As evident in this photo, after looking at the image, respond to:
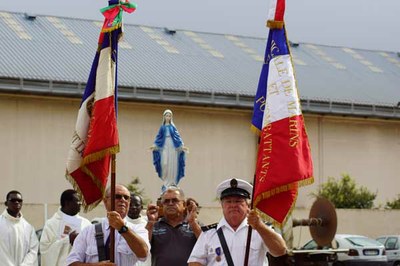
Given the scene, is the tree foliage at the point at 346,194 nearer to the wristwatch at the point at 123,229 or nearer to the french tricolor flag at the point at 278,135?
the french tricolor flag at the point at 278,135

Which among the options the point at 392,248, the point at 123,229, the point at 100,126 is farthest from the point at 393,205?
the point at 123,229

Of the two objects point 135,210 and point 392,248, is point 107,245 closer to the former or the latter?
point 135,210

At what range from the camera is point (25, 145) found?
45.9 m

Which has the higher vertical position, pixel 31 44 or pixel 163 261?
pixel 31 44

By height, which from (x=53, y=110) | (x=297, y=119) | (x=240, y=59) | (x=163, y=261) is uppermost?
(x=240, y=59)

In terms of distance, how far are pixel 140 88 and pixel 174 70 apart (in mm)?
3471

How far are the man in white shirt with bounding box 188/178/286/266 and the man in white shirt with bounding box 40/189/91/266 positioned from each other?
5.80 meters

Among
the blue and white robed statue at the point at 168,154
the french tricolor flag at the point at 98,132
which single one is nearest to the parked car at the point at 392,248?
the blue and white robed statue at the point at 168,154

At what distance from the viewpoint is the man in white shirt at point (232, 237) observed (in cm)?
1029

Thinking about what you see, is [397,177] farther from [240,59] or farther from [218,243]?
[218,243]

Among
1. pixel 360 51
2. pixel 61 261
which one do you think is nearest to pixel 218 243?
pixel 61 261

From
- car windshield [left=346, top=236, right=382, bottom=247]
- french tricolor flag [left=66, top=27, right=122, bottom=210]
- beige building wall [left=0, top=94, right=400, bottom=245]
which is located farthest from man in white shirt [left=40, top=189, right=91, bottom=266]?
beige building wall [left=0, top=94, right=400, bottom=245]

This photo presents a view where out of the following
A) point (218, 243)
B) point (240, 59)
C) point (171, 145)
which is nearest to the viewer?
point (218, 243)

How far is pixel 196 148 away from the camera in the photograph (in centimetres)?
4931
